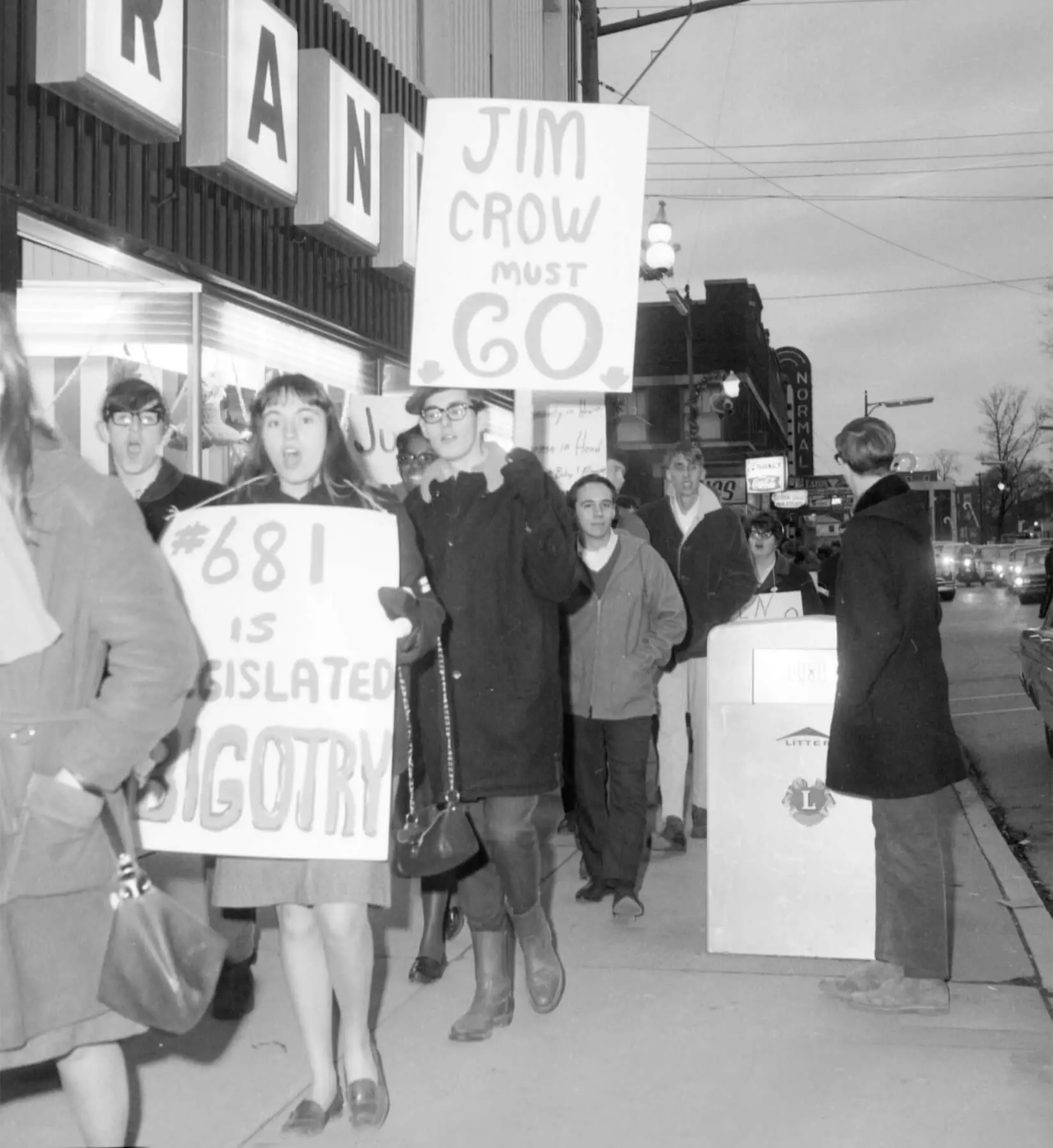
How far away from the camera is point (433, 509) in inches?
198

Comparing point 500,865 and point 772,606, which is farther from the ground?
point 772,606

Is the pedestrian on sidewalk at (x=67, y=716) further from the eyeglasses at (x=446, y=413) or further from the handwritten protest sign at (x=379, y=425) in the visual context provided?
the handwritten protest sign at (x=379, y=425)

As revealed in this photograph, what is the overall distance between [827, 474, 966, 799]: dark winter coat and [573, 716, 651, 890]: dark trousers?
5.37ft

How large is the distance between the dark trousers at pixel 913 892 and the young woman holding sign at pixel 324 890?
196 centimetres

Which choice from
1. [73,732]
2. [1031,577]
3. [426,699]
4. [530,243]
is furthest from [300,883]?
[1031,577]

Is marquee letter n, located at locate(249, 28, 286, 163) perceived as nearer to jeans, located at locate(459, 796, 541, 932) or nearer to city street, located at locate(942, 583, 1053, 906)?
jeans, located at locate(459, 796, 541, 932)

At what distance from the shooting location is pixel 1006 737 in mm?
13844

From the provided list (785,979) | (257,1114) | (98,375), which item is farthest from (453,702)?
(98,375)

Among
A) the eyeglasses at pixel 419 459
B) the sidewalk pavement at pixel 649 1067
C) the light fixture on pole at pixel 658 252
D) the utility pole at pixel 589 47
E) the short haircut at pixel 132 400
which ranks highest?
the utility pole at pixel 589 47

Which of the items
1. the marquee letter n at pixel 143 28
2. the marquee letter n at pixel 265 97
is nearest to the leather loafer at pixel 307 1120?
the marquee letter n at pixel 143 28

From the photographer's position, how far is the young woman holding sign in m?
3.99

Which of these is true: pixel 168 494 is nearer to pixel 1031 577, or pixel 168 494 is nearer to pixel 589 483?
pixel 589 483

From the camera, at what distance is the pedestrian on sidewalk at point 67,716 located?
2637 mm

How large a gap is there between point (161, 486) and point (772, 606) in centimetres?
430
